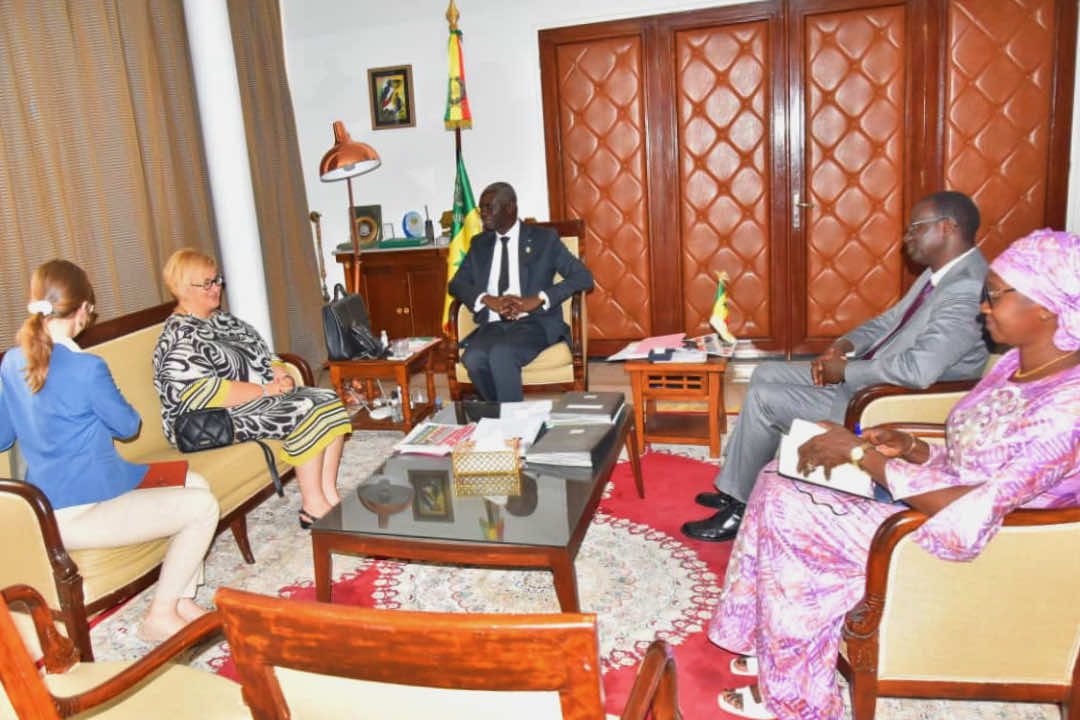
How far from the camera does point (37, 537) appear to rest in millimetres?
2090

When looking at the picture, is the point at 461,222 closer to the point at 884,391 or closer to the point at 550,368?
the point at 550,368

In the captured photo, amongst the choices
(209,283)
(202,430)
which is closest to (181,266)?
(209,283)

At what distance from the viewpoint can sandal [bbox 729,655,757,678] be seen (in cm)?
221

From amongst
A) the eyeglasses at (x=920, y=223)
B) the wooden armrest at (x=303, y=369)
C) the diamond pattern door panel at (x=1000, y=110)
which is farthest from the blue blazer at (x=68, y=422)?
the diamond pattern door panel at (x=1000, y=110)

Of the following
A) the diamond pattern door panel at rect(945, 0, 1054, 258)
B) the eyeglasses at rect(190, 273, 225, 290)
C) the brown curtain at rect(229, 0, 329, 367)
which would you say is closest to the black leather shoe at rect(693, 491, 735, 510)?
the eyeglasses at rect(190, 273, 225, 290)

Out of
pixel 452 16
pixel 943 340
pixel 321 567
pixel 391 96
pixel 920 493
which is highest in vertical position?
pixel 452 16

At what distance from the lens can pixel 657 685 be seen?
1281 millimetres

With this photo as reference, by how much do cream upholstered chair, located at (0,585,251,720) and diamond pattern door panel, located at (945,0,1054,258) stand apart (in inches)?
206

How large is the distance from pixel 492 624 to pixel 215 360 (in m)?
2.47

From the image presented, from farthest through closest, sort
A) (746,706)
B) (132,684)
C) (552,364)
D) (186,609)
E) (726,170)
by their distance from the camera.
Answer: (726,170) → (552,364) → (186,609) → (746,706) → (132,684)

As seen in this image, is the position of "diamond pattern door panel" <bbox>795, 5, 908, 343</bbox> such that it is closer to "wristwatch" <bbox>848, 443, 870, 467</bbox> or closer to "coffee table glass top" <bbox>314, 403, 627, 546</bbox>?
"coffee table glass top" <bbox>314, 403, 627, 546</bbox>

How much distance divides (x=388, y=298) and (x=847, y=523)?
448 cm

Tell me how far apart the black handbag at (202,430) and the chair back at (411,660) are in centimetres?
209

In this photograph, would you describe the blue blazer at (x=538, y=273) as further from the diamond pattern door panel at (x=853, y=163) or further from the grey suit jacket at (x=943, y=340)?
the diamond pattern door panel at (x=853, y=163)
